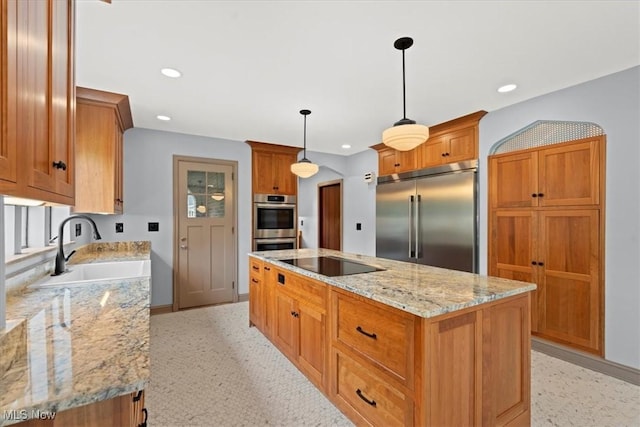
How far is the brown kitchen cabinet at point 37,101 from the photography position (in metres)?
0.70

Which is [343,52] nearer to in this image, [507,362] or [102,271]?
[507,362]

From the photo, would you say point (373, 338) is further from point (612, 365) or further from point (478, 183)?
point (478, 183)

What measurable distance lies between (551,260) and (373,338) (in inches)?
87.3

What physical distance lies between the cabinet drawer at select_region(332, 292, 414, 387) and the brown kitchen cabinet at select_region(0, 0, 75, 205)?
4.60ft

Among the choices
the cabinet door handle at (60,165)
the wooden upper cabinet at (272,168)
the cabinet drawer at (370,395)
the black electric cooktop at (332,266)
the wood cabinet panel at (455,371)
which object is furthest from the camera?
the wooden upper cabinet at (272,168)

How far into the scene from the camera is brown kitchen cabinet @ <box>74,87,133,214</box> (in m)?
2.66

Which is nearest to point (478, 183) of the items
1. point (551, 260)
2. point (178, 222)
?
point (551, 260)

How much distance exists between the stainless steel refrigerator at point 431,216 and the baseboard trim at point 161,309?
3.08 meters

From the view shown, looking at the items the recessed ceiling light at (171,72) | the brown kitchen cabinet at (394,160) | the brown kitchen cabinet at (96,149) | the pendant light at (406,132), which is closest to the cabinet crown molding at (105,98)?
the brown kitchen cabinet at (96,149)

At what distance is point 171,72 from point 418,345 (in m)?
2.60

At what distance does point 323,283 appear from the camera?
1.94 meters

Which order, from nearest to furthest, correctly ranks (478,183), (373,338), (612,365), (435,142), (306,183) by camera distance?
(373,338) → (612,365) → (478,183) → (435,142) → (306,183)

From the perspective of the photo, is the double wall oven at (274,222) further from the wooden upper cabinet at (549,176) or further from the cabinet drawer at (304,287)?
the wooden upper cabinet at (549,176)

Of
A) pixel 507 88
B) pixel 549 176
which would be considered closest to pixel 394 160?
pixel 507 88
